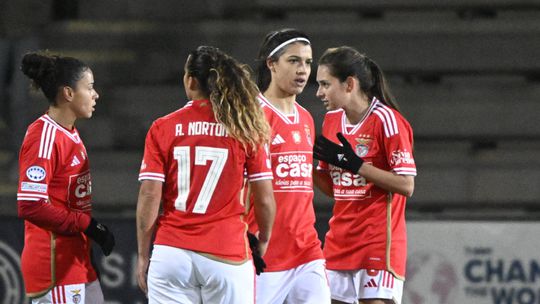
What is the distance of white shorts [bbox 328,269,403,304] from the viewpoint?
15.2 ft

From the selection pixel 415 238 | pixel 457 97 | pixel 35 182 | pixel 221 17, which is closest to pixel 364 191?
pixel 35 182

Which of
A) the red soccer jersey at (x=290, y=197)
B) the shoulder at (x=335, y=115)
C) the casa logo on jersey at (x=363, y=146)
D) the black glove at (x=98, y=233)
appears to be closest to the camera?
the black glove at (x=98, y=233)

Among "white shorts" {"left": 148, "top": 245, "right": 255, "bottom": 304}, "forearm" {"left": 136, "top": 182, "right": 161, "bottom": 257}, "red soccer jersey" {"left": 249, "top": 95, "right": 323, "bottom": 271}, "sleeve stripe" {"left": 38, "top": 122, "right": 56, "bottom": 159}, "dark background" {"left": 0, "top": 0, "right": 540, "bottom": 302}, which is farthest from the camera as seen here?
"dark background" {"left": 0, "top": 0, "right": 540, "bottom": 302}

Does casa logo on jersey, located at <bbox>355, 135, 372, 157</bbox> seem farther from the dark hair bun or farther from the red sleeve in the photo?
the dark hair bun

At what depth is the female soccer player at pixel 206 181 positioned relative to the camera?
3824 millimetres

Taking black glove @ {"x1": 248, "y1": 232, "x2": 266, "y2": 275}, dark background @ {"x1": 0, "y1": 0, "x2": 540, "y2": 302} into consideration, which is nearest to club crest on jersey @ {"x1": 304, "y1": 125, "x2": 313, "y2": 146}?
black glove @ {"x1": 248, "y1": 232, "x2": 266, "y2": 275}

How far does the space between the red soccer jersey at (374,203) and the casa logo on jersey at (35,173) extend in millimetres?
1358

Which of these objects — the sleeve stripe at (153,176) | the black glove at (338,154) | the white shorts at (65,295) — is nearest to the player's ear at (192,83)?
the sleeve stripe at (153,176)

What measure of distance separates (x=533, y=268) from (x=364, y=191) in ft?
7.36

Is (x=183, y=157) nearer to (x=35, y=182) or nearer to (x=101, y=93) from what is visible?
(x=35, y=182)

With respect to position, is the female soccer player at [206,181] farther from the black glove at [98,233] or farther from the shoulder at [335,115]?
the shoulder at [335,115]

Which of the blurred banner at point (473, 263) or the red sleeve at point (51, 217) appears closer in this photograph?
the red sleeve at point (51, 217)

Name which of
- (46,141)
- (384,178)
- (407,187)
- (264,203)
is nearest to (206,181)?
(264,203)

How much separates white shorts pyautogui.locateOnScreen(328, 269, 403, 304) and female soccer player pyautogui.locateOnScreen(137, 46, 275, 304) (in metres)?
0.89
